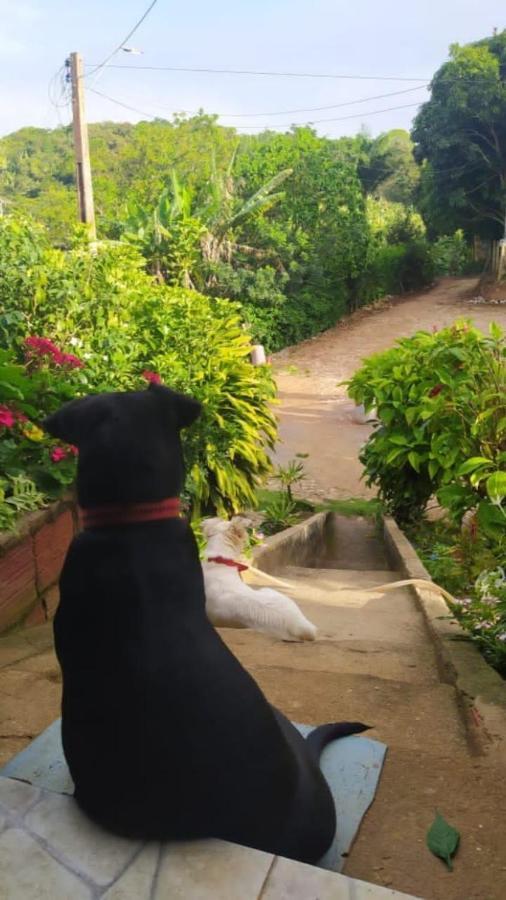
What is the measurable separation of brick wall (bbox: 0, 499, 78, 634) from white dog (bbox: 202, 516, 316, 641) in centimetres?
89

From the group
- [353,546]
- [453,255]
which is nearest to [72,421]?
[353,546]

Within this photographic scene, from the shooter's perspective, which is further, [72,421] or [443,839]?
[443,839]

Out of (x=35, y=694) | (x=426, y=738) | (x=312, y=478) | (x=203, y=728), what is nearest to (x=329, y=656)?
(x=426, y=738)

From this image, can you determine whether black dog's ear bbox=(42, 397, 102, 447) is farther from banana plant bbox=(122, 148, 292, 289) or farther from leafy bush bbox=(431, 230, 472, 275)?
leafy bush bbox=(431, 230, 472, 275)

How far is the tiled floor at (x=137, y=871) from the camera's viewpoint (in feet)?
5.40

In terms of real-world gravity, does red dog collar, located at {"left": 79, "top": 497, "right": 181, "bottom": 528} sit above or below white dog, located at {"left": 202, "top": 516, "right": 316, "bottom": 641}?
above

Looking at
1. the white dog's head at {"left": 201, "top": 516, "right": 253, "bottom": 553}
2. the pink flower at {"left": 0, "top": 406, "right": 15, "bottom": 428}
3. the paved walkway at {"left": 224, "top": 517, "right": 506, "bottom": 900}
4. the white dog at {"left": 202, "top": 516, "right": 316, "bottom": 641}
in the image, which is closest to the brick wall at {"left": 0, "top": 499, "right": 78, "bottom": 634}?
the pink flower at {"left": 0, "top": 406, "right": 15, "bottom": 428}

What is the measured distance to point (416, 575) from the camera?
559 cm

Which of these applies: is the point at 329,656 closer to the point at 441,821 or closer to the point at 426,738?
the point at 426,738

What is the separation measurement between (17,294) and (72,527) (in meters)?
2.85

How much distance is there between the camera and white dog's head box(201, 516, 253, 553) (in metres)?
5.43

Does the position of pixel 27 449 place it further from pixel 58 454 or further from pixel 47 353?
pixel 47 353

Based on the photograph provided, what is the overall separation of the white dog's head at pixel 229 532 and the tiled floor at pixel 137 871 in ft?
11.6

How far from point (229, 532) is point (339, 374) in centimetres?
1454
